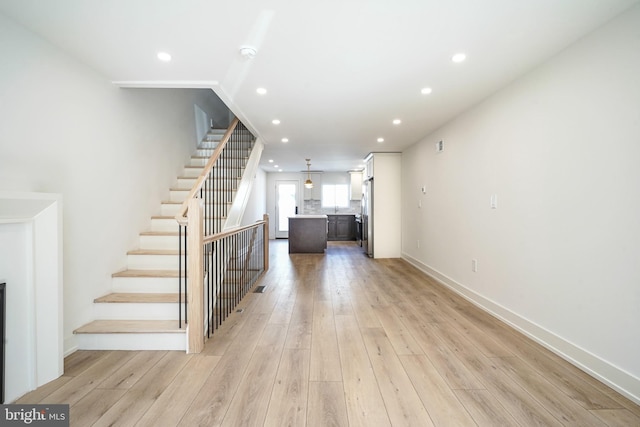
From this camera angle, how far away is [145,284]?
266 cm

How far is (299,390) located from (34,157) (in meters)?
2.38

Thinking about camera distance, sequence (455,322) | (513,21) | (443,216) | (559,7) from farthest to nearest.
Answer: (443,216)
(455,322)
(513,21)
(559,7)

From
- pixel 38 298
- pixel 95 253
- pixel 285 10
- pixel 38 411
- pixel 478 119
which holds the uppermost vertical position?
pixel 285 10

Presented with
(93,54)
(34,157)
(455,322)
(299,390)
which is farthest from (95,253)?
(455,322)

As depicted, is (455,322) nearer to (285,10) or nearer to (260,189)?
(285,10)

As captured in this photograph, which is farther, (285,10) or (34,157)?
(34,157)

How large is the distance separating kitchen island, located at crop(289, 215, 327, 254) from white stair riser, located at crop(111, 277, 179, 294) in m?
4.27

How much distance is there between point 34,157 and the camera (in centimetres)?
195

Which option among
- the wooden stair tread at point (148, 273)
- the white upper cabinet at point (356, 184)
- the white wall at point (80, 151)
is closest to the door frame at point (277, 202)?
the white upper cabinet at point (356, 184)

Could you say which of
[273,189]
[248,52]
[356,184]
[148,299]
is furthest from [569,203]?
[273,189]

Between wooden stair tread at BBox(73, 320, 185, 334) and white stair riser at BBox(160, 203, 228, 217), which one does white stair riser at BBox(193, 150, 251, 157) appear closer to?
white stair riser at BBox(160, 203, 228, 217)

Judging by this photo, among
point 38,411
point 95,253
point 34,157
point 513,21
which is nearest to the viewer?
point 38,411

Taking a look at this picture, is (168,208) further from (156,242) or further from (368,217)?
Result: (368,217)

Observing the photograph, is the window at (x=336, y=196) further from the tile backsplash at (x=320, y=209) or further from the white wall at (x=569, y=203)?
the white wall at (x=569, y=203)
